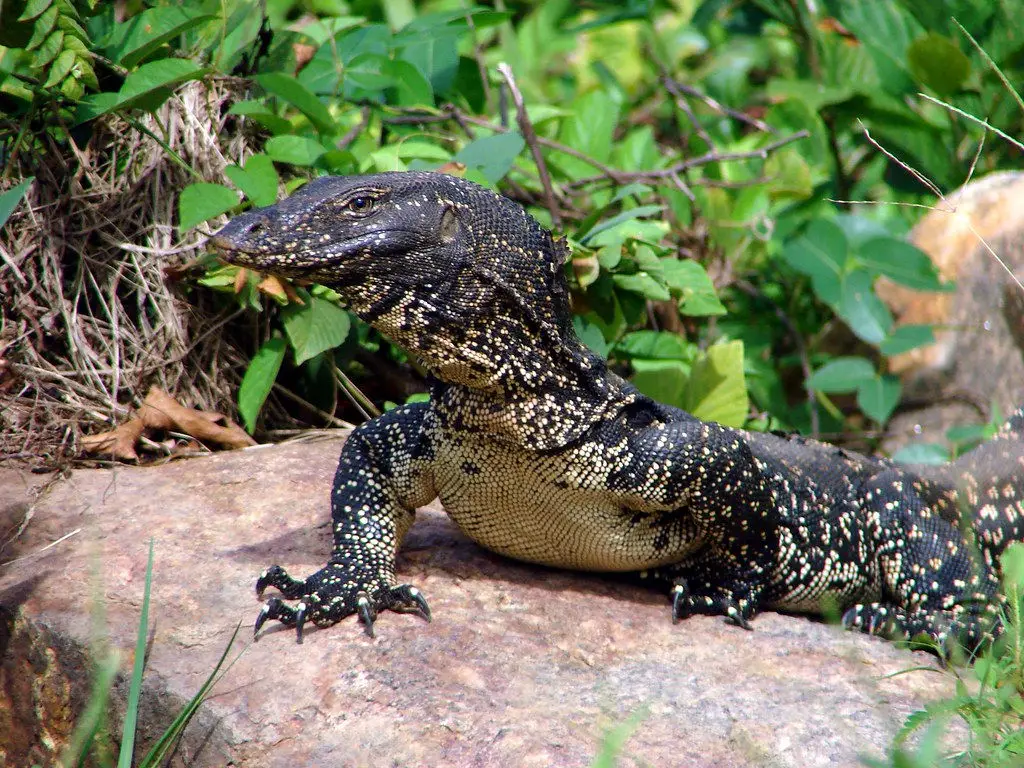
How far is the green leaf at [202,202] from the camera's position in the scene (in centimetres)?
491

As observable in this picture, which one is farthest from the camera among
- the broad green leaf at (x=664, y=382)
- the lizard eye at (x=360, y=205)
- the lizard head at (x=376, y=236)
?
the broad green leaf at (x=664, y=382)

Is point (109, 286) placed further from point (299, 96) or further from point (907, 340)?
point (907, 340)

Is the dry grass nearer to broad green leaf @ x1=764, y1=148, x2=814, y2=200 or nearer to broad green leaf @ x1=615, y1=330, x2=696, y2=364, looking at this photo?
broad green leaf @ x1=615, y1=330, x2=696, y2=364

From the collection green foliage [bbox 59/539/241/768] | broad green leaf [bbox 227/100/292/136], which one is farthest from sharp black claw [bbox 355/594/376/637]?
broad green leaf [bbox 227/100/292/136]

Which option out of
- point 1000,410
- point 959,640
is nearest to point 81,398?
point 959,640

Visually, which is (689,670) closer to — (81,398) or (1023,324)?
(81,398)

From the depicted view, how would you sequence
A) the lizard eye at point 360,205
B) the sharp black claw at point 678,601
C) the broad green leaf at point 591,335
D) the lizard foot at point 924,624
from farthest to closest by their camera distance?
the broad green leaf at point 591,335 → the lizard foot at point 924,624 → the sharp black claw at point 678,601 → the lizard eye at point 360,205

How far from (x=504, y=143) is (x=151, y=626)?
296 centimetres

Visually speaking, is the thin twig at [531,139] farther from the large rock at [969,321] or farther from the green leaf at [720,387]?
the large rock at [969,321]

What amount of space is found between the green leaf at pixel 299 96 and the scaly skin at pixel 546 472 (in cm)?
162

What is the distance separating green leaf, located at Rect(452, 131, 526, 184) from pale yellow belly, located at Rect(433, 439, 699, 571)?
5.87ft

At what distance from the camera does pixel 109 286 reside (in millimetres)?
5285

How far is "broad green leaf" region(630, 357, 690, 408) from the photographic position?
5918 millimetres

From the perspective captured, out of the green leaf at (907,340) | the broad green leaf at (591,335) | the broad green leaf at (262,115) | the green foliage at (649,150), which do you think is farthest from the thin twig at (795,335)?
the broad green leaf at (262,115)
